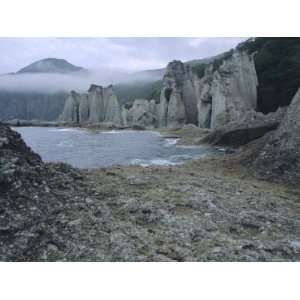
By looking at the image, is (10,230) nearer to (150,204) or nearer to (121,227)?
(121,227)

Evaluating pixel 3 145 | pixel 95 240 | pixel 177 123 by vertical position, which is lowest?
pixel 177 123

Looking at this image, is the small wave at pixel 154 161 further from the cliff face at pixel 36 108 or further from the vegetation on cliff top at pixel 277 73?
the cliff face at pixel 36 108

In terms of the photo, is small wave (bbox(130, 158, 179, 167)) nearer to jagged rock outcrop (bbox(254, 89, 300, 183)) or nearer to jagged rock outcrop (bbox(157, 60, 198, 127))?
jagged rock outcrop (bbox(254, 89, 300, 183))

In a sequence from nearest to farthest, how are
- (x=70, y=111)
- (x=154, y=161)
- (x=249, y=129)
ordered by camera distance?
(x=154, y=161)
(x=249, y=129)
(x=70, y=111)

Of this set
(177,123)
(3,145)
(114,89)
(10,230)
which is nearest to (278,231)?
(10,230)

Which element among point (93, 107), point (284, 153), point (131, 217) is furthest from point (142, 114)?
point (131, 217)

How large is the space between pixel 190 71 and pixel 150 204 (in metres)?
68.1

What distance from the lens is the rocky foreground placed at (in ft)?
24.7

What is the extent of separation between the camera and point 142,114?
81.6 m

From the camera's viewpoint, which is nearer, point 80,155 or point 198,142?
point 80,155

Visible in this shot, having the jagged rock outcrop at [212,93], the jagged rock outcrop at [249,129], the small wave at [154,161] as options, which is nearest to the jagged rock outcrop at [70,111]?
the jagged rock outcrop at [212,93]

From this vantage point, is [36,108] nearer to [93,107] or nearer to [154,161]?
[93,107]

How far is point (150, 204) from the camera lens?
9828 mm

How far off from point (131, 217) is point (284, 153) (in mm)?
7954
